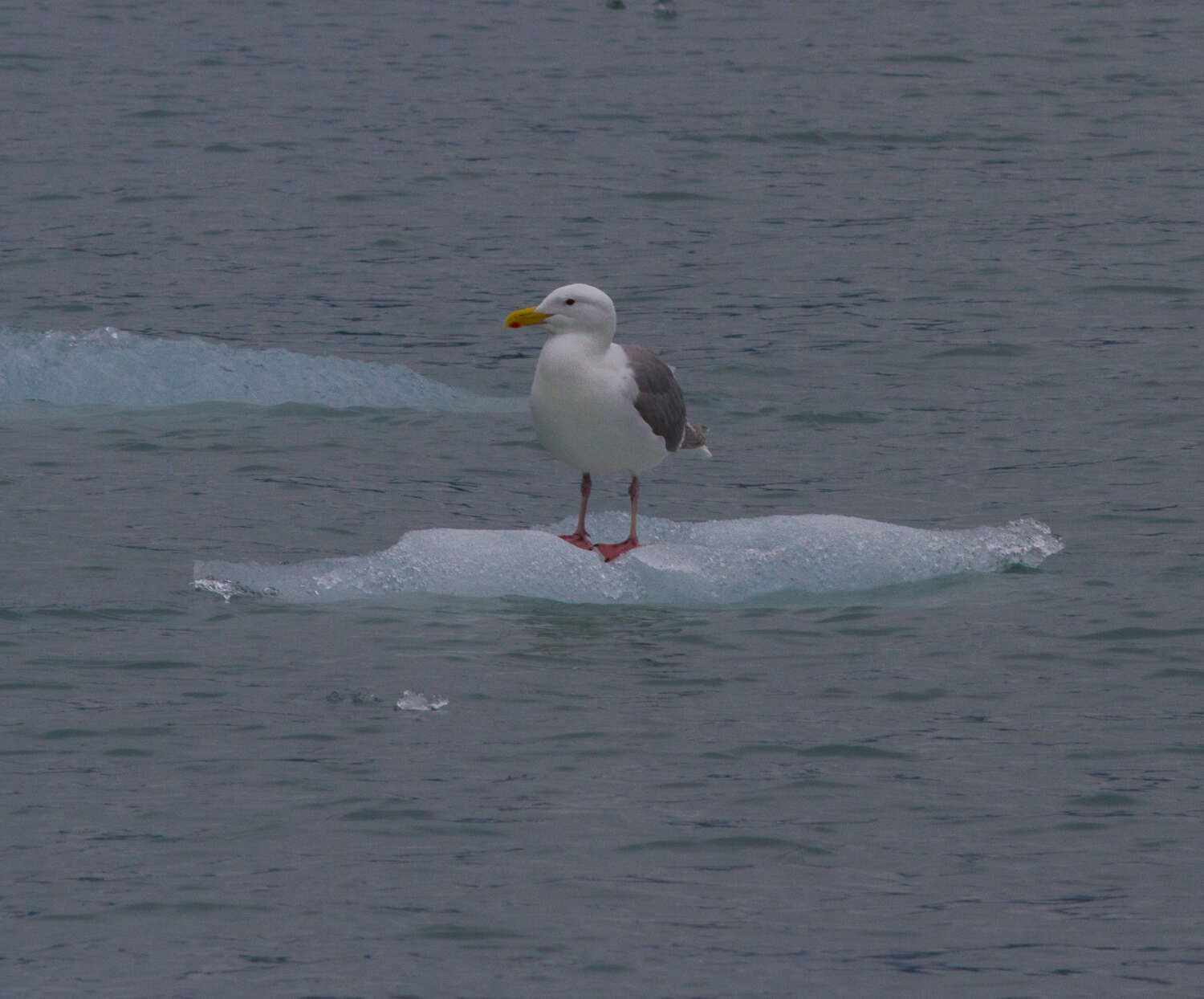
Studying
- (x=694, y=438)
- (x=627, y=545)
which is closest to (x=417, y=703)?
(x=627, y=545)

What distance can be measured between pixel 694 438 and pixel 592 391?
154 cm

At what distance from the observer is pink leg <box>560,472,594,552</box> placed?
11.9m

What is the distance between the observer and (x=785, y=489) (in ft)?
48.4

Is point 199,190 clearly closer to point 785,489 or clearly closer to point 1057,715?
point 785,489

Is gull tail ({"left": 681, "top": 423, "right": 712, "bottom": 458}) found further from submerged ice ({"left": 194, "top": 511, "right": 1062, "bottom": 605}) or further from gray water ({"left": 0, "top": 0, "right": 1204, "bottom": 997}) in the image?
gray water ({"left": 0, "top": 0, "right": 1204, "bottom": 997})

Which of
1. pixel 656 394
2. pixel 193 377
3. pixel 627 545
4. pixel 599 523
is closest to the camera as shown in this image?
pixel 656 394

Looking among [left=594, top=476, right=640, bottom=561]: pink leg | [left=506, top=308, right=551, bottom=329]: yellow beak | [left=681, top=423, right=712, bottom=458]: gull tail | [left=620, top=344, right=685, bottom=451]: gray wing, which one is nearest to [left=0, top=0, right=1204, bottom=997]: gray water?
[left=594, top=476, right=640, bottom=561]: pink leg

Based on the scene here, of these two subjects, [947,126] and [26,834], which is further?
[947,126]

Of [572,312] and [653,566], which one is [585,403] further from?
[653,566]

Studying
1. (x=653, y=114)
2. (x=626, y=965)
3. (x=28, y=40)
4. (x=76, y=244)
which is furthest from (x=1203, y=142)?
(x=626, y=965)

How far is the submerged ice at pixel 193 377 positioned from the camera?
16922 millimetres

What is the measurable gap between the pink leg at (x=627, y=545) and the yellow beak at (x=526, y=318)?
1.11m

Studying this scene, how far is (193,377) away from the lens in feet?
56.6

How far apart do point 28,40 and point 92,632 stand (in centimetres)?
2551
